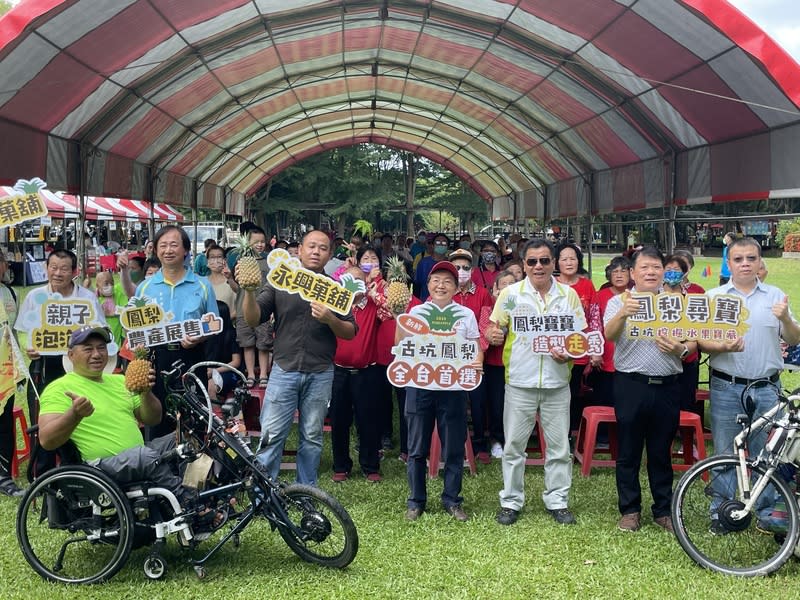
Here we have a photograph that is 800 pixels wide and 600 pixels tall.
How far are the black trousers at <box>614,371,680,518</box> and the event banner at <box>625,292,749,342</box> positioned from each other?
0.32 metres

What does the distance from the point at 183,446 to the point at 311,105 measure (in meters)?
12.0

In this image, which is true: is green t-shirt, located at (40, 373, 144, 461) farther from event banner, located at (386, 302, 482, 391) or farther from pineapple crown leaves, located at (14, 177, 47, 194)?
pineapple crown leaves, located at (14, 177, 47, 194)

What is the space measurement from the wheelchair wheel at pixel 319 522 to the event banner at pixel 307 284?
107 cm

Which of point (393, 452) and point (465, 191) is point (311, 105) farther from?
point (465, 191)

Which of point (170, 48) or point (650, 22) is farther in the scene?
point (170, 48)

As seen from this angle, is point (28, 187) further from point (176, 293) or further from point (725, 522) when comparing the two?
point (725, 522)

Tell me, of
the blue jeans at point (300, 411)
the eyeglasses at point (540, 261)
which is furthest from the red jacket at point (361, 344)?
the eyeglasses at point (540, 261)

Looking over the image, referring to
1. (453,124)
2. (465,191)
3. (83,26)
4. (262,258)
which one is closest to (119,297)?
(262,258)

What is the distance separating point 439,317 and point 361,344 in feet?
3.03

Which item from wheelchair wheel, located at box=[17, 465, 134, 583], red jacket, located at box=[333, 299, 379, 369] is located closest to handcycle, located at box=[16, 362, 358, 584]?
wheelchair wheel, located at box=[17, 465, 134, 583]

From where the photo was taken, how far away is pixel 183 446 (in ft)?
12.2

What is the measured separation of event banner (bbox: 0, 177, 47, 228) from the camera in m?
5.00

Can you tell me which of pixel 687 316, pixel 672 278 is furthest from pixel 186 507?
pixel 672 278

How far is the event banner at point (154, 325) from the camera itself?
15.0 ft
